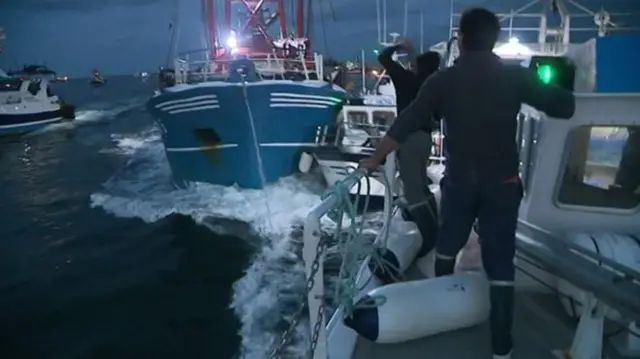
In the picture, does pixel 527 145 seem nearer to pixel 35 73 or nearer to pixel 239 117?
pixel 239 117

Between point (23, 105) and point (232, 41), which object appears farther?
point (23, 105)

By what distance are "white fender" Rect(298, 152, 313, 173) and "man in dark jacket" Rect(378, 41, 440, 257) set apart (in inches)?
507

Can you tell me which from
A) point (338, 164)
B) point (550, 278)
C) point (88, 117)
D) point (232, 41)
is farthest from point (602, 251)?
point (88, 117)

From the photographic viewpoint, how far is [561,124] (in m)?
3.79

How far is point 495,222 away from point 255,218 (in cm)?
1262

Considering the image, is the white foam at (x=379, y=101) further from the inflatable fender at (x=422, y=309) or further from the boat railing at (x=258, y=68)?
the inflatable fender at (x=422, y=309)

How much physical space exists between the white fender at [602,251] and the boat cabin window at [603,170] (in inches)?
12.9

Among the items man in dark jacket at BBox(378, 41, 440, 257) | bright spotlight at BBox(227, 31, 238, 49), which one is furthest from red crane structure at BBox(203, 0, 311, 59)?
man in dark jacket at BBox(378, 41, 440, 257)

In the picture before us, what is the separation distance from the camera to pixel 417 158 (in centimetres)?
459

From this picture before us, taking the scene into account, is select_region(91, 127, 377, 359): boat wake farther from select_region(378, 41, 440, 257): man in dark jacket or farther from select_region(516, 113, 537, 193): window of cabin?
select_region(516, 113, 537, 193): window of cabin

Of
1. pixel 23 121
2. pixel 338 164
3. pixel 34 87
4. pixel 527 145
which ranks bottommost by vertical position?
pixel 23 121

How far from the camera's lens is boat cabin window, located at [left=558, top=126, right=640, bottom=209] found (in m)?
3.90

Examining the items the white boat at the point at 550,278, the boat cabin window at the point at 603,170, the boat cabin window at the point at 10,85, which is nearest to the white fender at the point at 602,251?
the white boat at the point at 550,278

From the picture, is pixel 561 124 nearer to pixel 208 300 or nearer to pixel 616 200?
pixel 616 200
